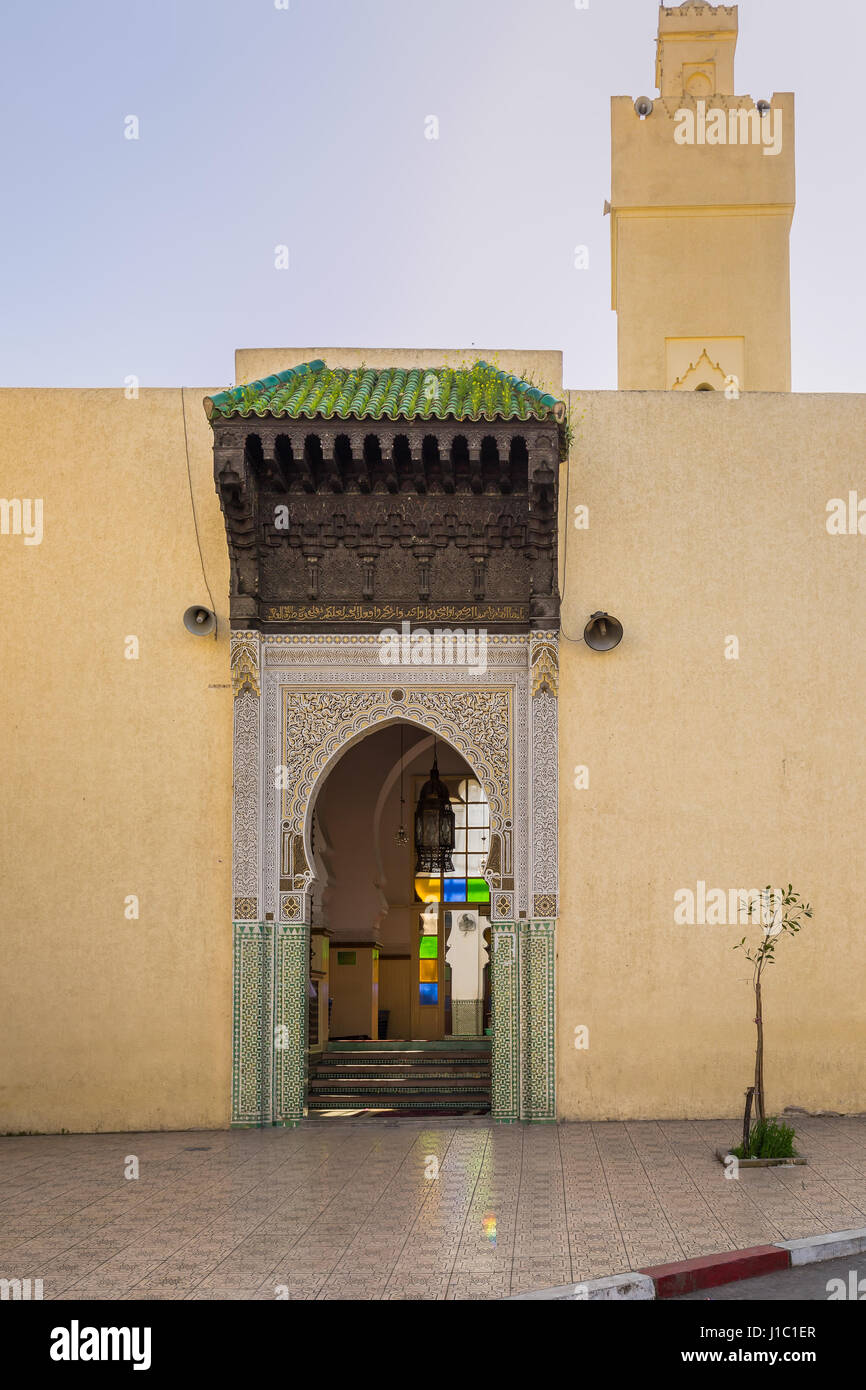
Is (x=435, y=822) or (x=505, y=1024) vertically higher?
(x=435, y=822)

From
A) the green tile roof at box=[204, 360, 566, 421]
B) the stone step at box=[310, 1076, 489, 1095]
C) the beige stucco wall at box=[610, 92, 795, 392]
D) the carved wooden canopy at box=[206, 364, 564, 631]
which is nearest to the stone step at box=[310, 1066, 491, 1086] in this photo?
the stone step at box=[310, 1076, 489, 1095]

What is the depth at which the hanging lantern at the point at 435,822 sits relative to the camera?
1112 centimetres

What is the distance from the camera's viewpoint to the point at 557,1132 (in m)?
8.09

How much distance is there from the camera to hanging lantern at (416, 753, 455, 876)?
11.1 meters

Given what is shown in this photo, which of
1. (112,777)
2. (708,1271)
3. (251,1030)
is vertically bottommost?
(708,1271)

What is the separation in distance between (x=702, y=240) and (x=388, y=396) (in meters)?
4.14

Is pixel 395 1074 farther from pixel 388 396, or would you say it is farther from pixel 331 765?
pixel 388 396

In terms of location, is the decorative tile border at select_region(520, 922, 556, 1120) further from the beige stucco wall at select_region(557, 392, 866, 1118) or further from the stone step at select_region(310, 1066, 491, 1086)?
the stone step at select_region(310, 1066, 491, 1086)

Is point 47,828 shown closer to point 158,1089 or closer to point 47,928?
point 47,928

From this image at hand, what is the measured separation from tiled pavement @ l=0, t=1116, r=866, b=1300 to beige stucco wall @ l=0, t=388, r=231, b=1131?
46 centimetres

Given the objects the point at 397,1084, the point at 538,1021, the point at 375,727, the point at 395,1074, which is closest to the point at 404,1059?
Result: the point at 395,1074

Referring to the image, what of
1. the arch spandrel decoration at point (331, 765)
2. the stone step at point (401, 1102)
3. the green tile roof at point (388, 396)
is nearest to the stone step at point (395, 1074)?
the stone step at point (401, 1102)

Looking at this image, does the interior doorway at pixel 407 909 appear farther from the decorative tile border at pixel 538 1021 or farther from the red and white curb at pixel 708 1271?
the red and white curb at pixel 708 1271

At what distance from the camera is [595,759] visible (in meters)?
8.65
